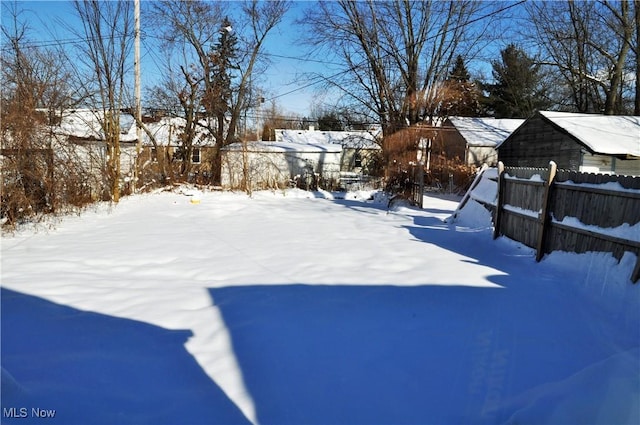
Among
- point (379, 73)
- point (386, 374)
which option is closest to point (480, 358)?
point (386, 374)

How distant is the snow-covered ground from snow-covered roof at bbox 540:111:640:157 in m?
12.5

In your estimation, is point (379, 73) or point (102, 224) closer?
point (102, 224)

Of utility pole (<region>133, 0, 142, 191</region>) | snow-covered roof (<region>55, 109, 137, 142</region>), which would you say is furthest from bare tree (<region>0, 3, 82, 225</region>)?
utility pole (<region>133, 0, 142, 191</region>)

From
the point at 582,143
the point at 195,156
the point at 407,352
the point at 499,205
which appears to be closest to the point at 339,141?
the point at 195,156

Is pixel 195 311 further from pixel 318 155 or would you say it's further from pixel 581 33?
pixel 581 33

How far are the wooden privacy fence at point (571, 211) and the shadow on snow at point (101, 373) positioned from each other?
4351 mm

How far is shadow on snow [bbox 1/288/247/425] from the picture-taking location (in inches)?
97.0

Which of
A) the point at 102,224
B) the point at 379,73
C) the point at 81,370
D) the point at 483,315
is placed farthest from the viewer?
the point at 379,73

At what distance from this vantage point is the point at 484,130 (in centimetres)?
2662

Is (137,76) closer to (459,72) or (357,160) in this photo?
(459,72)

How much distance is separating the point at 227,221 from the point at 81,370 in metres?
7.68

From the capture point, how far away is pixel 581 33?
25312 mm

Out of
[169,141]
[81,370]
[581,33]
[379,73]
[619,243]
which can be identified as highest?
[581,33]

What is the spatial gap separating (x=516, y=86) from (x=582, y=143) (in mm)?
19993
